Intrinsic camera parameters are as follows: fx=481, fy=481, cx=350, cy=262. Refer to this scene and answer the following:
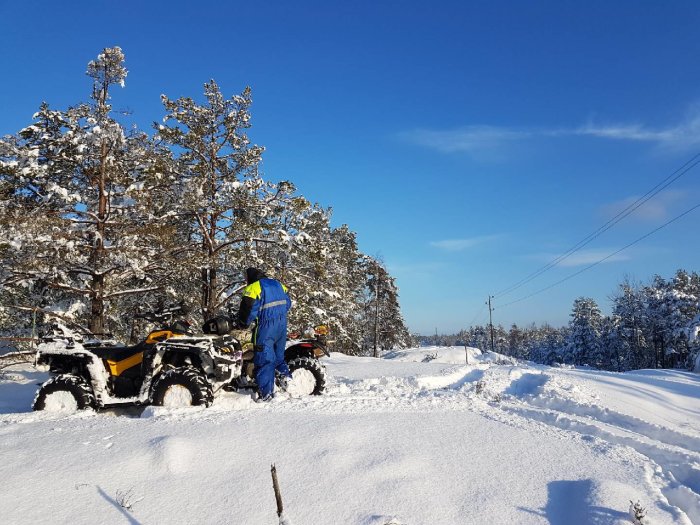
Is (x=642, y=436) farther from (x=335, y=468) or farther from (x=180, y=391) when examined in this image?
(x=180, y=391)

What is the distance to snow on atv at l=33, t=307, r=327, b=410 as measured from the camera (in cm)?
552

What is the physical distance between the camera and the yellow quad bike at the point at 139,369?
5.52 metres

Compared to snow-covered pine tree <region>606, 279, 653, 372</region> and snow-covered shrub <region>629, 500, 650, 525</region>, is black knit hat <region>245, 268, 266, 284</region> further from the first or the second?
snow-covered pine tree <region>606, 279, 653, 372</region>

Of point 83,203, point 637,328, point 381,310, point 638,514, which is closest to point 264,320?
point 638,514

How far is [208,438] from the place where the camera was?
4.05 meters

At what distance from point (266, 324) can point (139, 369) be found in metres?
1.66

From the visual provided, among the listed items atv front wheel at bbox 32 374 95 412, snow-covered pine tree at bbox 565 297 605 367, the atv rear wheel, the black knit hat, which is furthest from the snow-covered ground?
snow-covered pine tree at bbox 565 297 605 367

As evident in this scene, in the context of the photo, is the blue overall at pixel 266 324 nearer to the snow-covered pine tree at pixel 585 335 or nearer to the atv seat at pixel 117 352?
the atv seat at pixel 117 352

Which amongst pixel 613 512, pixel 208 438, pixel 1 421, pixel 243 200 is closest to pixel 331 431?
pixel 208 438

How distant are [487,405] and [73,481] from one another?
4.58 m

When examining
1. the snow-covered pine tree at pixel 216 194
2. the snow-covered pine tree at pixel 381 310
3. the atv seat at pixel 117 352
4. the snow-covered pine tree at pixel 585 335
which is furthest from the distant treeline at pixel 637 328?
the atv seat at pixel 117 352

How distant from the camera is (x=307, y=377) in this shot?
6.94 m

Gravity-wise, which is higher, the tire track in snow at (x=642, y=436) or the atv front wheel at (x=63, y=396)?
the atv front wheel at (x=63, y=396)

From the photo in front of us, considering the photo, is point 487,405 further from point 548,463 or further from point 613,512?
point 613,512
